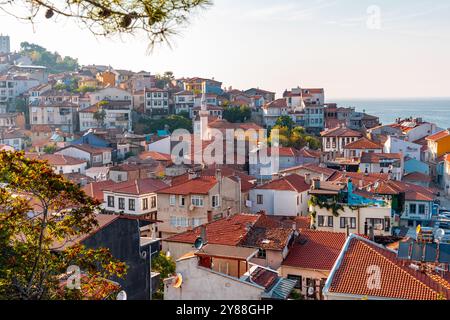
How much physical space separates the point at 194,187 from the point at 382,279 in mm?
13131

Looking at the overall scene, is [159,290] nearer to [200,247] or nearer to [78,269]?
[200,247]

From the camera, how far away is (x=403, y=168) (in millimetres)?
37812

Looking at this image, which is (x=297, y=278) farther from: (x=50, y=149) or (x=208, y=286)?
(x=50, y=149)

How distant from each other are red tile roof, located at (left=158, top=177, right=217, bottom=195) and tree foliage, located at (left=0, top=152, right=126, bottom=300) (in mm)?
16418

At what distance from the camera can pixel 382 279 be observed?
1132cm

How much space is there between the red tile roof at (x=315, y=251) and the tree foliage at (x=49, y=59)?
9619cm

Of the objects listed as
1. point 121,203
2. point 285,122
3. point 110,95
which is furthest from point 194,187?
point 110,95

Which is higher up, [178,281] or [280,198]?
[178,281]

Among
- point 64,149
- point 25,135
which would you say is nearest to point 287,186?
point 64,149

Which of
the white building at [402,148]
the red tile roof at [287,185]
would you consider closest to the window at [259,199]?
the red tile roof at [287,185]

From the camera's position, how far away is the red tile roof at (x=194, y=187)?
908 inches

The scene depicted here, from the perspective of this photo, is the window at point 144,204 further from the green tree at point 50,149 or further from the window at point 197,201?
the green tree at point 50,149
